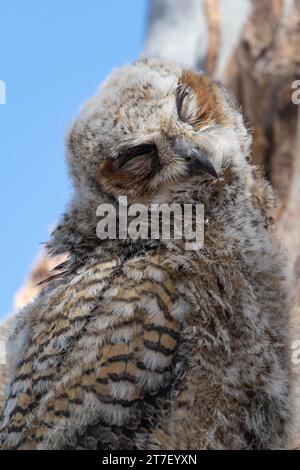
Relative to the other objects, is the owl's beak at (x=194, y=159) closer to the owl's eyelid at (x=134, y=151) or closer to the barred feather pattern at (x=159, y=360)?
the owl's eyelid at (x=134, y=151)

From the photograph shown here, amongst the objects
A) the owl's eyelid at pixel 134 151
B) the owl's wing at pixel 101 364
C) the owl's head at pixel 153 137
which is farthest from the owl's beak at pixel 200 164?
the owl's wing at pixel 101 364

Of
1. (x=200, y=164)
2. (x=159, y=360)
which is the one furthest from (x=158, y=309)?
(x=200, y=164)

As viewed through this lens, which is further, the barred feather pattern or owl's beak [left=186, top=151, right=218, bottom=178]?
owl's beak [left=186, top=151, right=218, bottom=178]

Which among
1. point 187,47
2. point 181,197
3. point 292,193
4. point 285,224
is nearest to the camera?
point 181,197

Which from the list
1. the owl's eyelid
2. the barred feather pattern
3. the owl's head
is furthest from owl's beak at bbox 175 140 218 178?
the barred feather pattern

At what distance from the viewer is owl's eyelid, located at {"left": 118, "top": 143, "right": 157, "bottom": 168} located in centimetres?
286

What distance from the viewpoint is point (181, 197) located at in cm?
290

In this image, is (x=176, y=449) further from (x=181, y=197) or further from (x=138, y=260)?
(x=181, y=197)

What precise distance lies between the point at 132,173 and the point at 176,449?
1.08 metres

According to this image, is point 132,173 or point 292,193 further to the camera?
point 292,193

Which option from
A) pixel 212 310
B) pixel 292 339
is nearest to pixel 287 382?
pixel 292 339

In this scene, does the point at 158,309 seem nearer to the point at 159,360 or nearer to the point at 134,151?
the point at 159,360

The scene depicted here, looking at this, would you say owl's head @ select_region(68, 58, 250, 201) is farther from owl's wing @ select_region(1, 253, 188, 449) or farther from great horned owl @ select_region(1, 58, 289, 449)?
owl's wing @ select_region(1, 253, 188, 449)

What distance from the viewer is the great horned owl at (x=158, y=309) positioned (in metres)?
2.44
